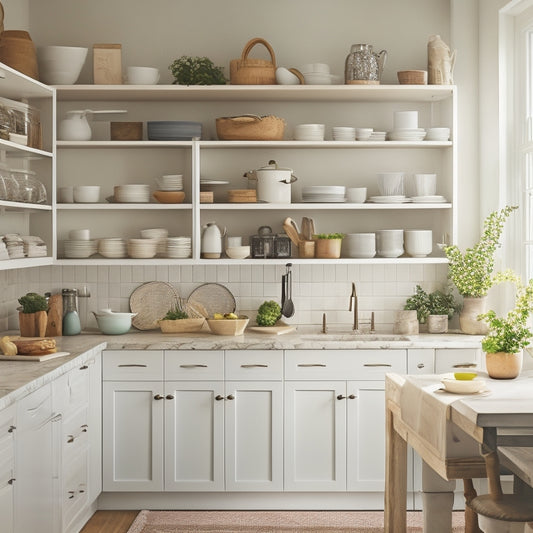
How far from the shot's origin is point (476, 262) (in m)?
5.17

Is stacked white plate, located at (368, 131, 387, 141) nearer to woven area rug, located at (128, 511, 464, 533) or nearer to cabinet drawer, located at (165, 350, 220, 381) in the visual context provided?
cabinet drawer, located at (165, 350, 220, 381)

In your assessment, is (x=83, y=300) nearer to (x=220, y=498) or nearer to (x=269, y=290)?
(x=269, y=290)

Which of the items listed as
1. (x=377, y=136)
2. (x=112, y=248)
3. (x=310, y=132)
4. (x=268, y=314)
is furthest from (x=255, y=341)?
(x=377, y=136)

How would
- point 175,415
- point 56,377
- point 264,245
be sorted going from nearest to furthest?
point 56,377 < point 175,415 < point 264,245

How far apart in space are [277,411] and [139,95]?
216cm

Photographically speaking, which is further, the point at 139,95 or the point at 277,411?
the point at 139,95

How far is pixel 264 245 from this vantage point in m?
5.42

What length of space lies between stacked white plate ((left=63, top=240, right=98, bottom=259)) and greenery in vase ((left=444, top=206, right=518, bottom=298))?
223 centimetres

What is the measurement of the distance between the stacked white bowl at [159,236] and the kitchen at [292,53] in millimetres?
241

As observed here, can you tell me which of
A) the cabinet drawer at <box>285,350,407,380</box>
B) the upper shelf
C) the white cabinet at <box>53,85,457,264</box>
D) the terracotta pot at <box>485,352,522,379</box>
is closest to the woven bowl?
the white cabinet at <box>53,85,457,264</box>

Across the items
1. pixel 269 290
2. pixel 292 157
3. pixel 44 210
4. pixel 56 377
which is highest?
pixel 292 157

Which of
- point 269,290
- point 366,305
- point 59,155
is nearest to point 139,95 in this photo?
point 59,155

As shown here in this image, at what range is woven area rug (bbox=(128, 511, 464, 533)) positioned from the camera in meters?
4.72

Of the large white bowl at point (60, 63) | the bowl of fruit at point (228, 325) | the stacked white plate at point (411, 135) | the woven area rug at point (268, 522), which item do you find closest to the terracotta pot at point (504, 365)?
the woven area rug at point (268, 522)
